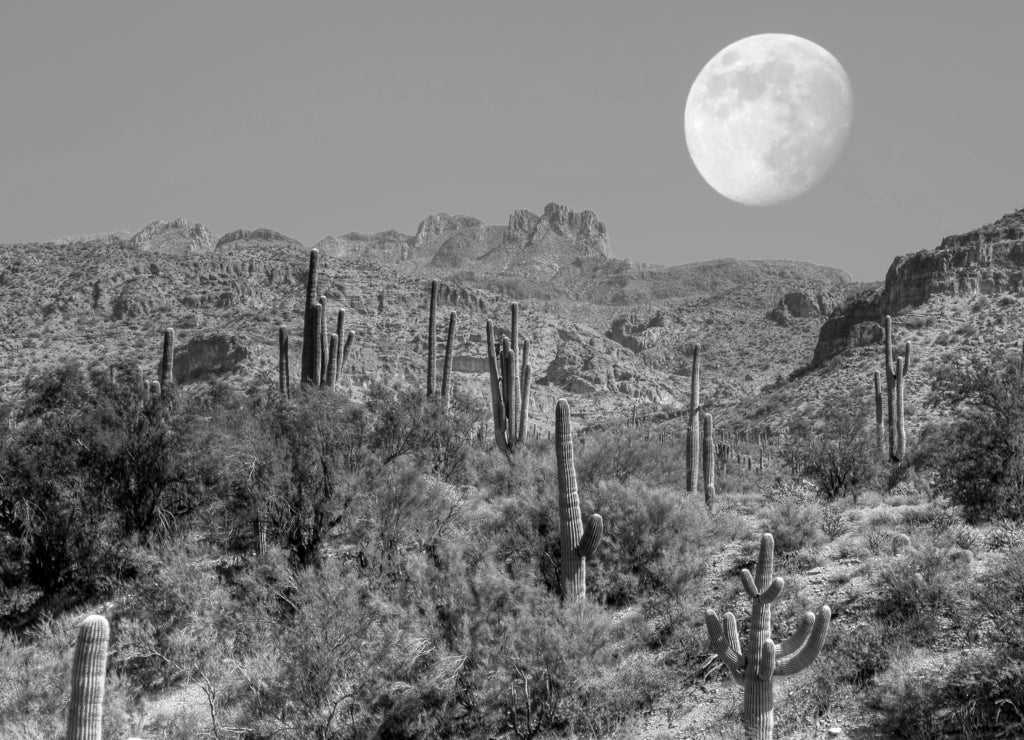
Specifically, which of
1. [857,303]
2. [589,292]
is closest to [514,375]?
[857,303]

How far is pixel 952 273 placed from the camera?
247 feet

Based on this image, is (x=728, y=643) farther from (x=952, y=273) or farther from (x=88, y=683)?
(x=952, y=273)

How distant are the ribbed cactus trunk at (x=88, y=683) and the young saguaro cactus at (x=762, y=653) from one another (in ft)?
20.9

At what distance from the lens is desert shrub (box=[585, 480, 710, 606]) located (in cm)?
1622

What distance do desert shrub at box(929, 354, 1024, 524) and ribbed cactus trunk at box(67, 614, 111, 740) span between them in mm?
12964

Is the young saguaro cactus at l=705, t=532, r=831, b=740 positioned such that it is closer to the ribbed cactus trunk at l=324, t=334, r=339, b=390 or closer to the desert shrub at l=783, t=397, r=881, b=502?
the desert shrub at l=783, t=397, r=881, b=502

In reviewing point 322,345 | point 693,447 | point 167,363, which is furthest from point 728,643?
point 167,363

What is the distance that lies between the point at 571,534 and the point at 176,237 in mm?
191385

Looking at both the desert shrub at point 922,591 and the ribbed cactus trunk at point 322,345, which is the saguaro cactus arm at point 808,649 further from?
the ribbed cactus trunk at point 322,345

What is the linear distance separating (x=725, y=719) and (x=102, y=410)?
43.3ft

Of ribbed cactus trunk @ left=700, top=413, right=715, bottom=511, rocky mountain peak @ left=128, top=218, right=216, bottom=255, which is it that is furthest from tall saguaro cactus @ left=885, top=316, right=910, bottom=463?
rocky mountain peak @ left=128, top=218, right=216, bottom=255

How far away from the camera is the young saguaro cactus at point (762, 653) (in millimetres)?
11102

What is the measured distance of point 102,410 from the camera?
19.9 m

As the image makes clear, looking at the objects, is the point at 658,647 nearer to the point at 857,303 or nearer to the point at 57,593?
the point at 57,593
